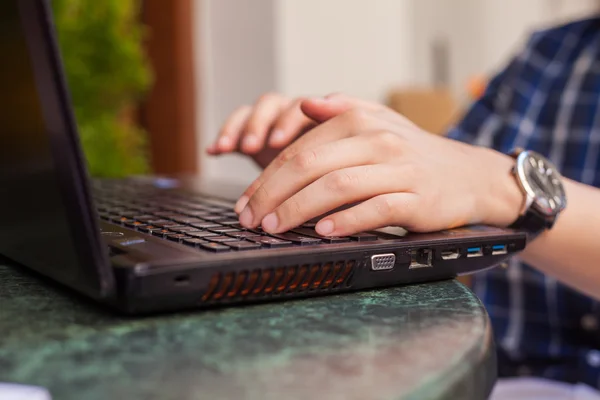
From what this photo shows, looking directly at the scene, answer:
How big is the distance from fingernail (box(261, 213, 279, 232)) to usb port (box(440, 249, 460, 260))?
121 millimetres

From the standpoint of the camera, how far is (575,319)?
0.99 meters

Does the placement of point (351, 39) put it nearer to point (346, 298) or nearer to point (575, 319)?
point (575, 319)

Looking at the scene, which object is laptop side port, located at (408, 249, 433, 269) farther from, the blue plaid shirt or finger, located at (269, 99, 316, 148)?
the blue plaid shirt

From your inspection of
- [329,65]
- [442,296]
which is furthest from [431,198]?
[329,65]

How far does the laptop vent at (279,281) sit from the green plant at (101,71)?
1388mm

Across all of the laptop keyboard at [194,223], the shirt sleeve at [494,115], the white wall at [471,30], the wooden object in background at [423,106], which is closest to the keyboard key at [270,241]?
the laptop keyboard at [194,223]

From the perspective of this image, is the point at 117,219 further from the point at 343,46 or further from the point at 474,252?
the point at 343,46

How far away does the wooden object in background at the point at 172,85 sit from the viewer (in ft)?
8.21

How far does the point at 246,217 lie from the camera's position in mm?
500

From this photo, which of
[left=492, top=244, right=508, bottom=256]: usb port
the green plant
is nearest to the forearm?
[left=492, top=244, right=508, bottom=256]: usb port

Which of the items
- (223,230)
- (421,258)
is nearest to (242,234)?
(223,230)

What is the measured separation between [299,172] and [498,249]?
6.5 inches

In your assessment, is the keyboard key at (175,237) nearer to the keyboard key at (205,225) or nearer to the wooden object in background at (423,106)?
the keyboard key at (205,225)

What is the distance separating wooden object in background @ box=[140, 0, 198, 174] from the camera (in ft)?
8.21
